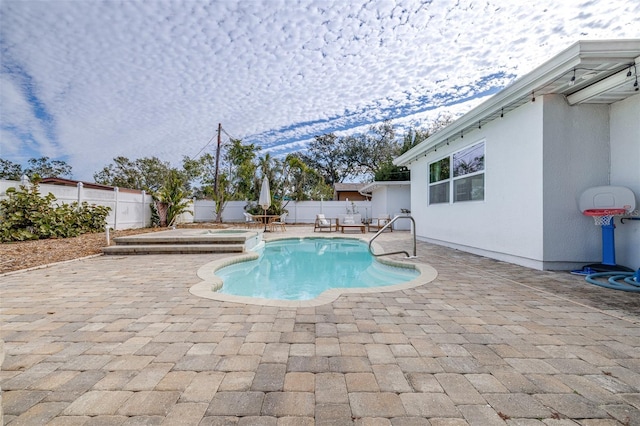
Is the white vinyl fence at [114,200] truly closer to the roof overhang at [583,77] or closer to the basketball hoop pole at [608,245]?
the roof overhang at [583,77]


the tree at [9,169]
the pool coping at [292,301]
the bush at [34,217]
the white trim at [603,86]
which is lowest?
the pool coping at [292,301]

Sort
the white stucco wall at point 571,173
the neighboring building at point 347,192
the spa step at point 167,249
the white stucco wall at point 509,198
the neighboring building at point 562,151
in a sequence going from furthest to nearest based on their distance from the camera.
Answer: the neighboring building at point 347,192, the spa step at point 167,249, the white stucco wall at point 509,198, the white stucco wall at point 571,173, the neighboring building at point 562,151

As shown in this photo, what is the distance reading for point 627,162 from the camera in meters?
4.57

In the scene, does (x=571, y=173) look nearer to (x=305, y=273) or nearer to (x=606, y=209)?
(x=606, y=209)

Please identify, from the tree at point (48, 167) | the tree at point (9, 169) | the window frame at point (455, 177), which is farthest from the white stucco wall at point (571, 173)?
the tree at point (48, 167)

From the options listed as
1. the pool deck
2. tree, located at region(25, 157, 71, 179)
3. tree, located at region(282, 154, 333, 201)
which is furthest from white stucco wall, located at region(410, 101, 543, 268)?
tree, located at region(25, 157, 71, 179)

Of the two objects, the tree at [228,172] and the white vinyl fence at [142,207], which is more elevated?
the tree at [228,172]

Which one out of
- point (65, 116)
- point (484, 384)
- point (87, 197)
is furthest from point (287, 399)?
point (65, 116)

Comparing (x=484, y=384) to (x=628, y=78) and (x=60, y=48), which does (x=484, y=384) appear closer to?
(x=628, y=78)

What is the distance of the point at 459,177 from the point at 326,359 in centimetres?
683

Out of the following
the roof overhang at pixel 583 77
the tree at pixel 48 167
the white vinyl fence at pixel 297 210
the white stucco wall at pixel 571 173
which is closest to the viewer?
the roof overhang at pixel 583 77

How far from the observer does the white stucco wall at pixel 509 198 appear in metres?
4.99

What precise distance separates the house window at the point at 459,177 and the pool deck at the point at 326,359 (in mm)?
3603

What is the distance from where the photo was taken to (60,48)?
612 centimetres
